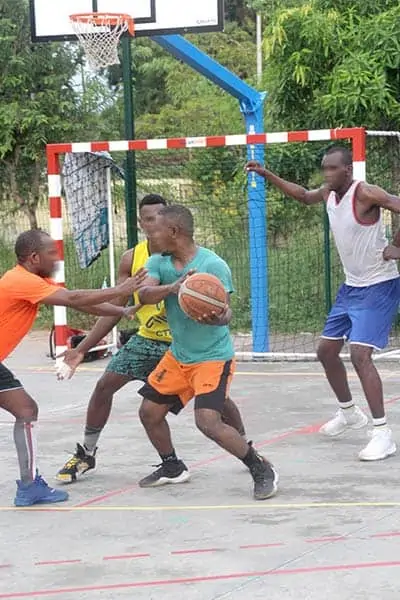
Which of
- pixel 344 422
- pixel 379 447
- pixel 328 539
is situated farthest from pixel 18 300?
pixel 344 422

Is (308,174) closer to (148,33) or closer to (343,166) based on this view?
(148,33)

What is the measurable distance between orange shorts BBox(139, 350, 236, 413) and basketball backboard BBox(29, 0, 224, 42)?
532 centimetres

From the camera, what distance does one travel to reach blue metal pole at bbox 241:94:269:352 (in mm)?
11711

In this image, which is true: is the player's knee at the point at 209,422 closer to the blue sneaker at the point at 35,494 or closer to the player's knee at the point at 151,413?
the player's knee at the point at 151,413

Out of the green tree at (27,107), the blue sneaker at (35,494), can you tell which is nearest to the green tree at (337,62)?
the green tree at (27,107)

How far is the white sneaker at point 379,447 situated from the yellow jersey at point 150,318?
1.49 m

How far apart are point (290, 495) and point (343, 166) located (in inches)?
87.9

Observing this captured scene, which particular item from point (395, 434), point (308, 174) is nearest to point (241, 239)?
point (308, 174)

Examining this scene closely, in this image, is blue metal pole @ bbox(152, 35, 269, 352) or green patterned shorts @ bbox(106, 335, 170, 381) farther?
blue metal pole @ bbox(152, 35, 269, 352)

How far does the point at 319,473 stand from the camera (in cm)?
706

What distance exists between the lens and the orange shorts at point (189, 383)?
6438mm

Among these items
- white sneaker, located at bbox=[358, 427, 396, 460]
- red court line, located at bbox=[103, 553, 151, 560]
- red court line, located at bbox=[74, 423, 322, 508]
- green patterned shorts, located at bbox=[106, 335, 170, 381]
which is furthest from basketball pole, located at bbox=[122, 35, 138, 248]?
red court line, located at bbox=[103, 553, 151, 560]

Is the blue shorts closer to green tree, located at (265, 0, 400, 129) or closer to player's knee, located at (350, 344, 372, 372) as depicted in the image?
player's knee, located at (350, 344, 372, 372)

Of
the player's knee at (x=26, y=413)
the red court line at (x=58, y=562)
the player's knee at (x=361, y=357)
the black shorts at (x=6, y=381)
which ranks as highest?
the black shorts at (x=6, y=381)
